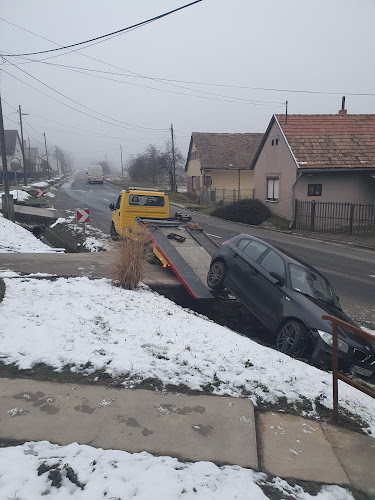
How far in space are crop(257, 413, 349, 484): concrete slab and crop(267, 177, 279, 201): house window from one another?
838 inches

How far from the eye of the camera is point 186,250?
1045cm

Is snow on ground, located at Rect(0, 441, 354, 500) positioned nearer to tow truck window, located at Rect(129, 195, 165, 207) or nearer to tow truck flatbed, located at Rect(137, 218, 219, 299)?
tow truck flatbed, located at Rect(137, 218, 219, 299)

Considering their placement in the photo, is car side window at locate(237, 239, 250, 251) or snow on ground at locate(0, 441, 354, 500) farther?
car side window at locate(237, 239, 250, 251)

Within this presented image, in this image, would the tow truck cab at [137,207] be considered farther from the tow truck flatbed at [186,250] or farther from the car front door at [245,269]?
the car front door at [245,269]

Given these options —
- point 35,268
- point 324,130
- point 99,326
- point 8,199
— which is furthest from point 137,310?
point 324,130

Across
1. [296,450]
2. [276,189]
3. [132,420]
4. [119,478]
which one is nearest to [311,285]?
[296,450]

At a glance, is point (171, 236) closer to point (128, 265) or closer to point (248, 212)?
point (128, 265)

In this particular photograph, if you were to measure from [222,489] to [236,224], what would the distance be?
844 inches

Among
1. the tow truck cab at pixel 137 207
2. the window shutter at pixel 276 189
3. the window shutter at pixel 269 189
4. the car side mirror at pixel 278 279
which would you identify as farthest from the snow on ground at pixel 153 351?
the window shutter at pixel 269 189

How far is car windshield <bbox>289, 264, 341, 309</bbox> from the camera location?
22.5 feet

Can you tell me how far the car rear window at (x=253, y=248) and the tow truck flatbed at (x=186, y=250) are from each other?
1.21 meters

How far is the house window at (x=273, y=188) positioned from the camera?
2427 centimetres

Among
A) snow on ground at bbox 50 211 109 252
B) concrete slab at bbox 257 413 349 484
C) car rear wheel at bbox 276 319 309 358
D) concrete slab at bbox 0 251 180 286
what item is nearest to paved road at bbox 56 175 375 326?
snow on ground at bbox 50 211 109 252

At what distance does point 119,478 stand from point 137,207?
1134 cm
